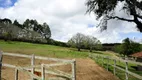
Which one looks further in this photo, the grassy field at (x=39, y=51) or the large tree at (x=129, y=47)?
the large tree at (x=129, y=47)

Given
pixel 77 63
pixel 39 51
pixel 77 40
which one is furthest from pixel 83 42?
pixel 77 63

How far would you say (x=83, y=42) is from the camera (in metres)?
88.1

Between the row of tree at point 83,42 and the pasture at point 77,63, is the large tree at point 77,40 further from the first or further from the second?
the pasture at point 77,63

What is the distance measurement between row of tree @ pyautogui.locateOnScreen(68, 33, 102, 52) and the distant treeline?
4.31 metres

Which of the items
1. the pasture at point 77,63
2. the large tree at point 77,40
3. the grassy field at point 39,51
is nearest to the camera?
the pasture at point 77,63

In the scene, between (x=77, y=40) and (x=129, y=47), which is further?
(x=77, y=40)

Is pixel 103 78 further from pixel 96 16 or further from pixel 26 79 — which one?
pixel 96 16

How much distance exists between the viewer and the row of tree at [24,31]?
68.9m

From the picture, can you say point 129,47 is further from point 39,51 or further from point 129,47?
point 39,51

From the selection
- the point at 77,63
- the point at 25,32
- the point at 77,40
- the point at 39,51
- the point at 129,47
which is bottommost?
Answer: the point at 77,63

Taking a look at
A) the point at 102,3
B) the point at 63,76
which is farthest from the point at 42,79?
the point at 102,3

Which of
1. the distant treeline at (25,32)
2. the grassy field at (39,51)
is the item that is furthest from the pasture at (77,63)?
the distant treeline at (25,32)

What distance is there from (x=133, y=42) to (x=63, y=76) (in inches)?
2605

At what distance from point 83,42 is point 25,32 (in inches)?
755
